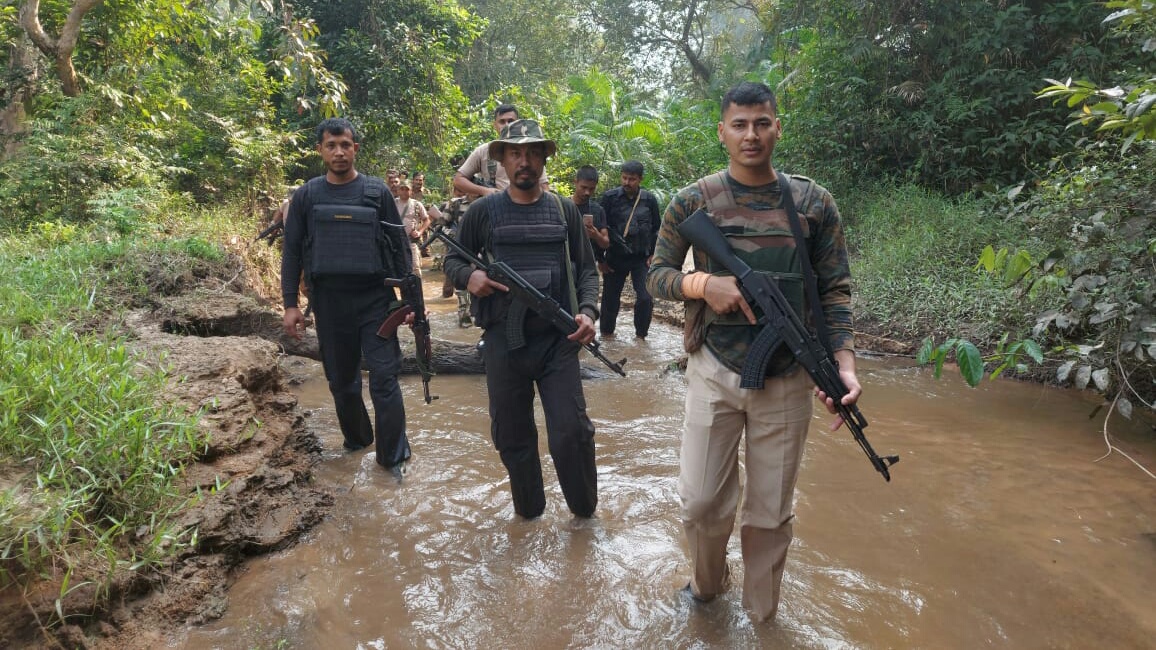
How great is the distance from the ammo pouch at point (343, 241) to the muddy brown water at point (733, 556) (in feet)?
3.98

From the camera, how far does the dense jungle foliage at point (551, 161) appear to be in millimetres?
2893

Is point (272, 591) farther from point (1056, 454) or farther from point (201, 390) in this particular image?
point (1056, 454)

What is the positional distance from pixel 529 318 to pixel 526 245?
36 cm

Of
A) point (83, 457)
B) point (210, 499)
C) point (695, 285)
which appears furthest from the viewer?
point (210, 499)

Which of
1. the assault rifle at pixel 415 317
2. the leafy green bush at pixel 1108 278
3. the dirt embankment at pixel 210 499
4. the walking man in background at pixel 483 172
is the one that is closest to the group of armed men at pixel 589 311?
the assault rifle at pixel 415 317

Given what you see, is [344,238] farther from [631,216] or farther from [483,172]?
[631,216]

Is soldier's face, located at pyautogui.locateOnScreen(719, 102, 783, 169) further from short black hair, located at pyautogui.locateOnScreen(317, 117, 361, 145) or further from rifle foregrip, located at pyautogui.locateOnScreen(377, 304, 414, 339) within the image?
short black hair, located at pyautogui.locateOnScreen(317, 117, 361, 145)

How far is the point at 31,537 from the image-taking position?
2.14 m

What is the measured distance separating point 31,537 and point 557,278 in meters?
2.14

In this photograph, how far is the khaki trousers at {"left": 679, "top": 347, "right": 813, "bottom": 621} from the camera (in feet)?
7.57

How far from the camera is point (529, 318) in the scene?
304 centimetres

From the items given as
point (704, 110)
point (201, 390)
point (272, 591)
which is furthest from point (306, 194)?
point (704, 110)

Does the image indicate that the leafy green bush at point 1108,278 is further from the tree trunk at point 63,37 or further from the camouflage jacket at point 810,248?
the tree trunk at point 63,37

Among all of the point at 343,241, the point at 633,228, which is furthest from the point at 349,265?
the point at 633,228
